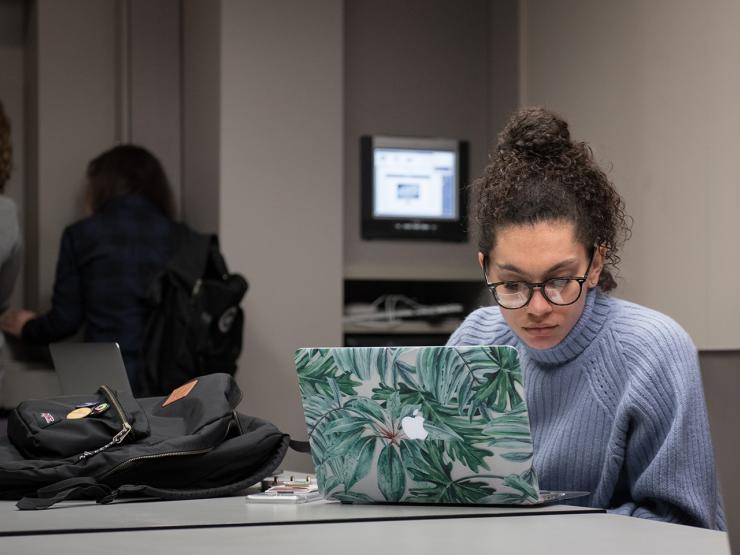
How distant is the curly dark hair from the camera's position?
6.24ft

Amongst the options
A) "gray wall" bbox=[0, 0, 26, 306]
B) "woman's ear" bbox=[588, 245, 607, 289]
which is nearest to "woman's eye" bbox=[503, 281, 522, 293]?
"woman's ear" bbox=[588, 245, 607, 289]

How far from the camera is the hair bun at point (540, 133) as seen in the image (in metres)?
1.97

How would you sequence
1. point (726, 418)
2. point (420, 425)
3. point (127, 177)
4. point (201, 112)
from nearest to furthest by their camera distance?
point (420, 425) → point (726, 418) → point (127, 177) → point (201, 112)

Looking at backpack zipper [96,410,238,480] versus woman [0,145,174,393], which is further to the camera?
woman [0,145,174,393]

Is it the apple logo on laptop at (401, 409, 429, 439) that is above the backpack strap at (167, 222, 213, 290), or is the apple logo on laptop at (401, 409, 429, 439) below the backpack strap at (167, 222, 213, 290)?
below

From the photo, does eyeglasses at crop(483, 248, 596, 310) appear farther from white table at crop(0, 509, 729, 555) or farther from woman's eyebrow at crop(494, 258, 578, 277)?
white table at crop(0, 509, 729, 555)

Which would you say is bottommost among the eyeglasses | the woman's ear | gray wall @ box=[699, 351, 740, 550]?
gray wall @ box=[699, 351, 740, 550]

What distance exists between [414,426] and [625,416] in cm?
43

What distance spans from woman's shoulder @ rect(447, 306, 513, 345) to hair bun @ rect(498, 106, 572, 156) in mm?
359

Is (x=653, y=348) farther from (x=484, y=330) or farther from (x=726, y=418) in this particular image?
(x=726, y=418)

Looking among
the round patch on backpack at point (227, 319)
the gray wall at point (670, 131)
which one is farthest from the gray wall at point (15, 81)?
the gray wall at point (670, 131)

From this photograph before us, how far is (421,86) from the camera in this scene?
15.4 feet

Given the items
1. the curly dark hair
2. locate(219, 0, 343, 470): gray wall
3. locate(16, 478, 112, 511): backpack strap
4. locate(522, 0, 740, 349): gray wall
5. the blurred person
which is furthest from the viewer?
locate(219, 0, 343, 470): gray wall

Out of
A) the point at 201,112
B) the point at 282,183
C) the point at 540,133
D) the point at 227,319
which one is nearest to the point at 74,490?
the point at 540,133
